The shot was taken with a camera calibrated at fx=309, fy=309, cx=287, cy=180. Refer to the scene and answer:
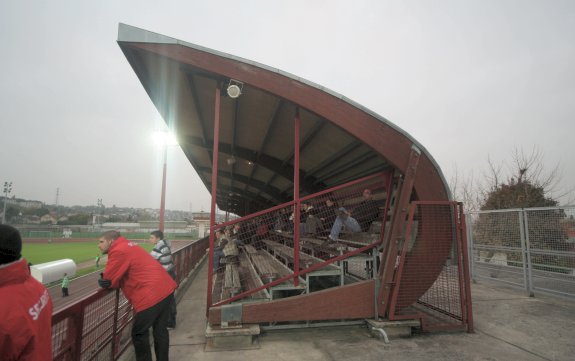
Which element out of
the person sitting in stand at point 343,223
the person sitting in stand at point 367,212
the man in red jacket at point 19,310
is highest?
the person sitting in stand at point 367,212

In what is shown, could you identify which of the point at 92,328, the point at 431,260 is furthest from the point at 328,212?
the point at 92,328

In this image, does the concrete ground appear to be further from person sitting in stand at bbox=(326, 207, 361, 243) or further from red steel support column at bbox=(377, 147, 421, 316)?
person sitting in stand at bbox=(326, 207, 361, 243)

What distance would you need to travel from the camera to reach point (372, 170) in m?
6.98

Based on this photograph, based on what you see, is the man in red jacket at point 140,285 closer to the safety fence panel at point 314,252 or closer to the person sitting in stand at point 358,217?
the safety fence panel at point 314,252

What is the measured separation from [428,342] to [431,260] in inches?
48.3

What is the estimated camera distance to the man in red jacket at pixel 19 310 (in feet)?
4.83

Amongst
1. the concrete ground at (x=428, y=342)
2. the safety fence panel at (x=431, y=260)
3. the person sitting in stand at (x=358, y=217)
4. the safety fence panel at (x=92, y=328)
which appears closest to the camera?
the safety fence panel at (x=92, y=328)

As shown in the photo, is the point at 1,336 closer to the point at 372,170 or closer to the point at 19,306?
the point at 19,306

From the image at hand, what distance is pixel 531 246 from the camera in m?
7.39

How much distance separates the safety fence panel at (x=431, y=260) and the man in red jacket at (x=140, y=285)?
328cm

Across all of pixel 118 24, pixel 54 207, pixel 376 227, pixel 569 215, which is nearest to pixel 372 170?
pixel 376 227

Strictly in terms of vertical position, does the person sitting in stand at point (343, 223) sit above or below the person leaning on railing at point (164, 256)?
above

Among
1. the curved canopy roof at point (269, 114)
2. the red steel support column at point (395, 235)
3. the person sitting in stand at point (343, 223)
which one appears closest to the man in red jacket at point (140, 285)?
the curved canopy roof at point (269, 114)

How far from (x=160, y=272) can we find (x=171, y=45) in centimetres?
317
